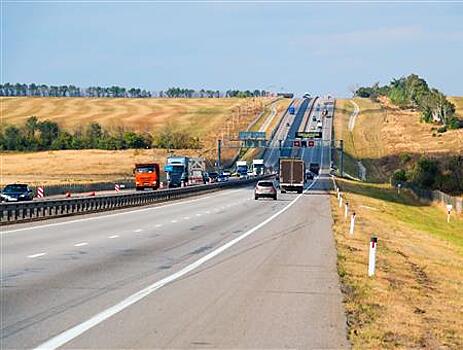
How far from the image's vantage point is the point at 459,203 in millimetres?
69938

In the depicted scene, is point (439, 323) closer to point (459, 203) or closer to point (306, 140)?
point (459, 203)

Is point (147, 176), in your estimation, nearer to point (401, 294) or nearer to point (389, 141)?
point (401, 294)

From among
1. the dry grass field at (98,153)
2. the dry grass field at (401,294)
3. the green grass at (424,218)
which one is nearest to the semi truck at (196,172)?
the dry grass field at (98,153)

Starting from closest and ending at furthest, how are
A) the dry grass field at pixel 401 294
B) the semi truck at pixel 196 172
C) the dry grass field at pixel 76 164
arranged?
the dry grass field at pixel 401 294
the semi truck at pixel 196 172
the dry grass field at pixel 76 164

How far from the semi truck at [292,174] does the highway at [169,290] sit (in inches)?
1819

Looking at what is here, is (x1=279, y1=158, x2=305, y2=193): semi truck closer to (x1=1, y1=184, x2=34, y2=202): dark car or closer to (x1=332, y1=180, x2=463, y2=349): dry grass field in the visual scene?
(x1=1, y1=184, x2=34, y2=202): dark car

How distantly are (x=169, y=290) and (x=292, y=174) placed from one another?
63836 millimetres

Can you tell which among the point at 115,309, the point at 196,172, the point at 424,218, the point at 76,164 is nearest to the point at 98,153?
the point at 76,164

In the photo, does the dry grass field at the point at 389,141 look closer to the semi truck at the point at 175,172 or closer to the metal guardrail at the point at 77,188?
the semi truck at the point at 175,172

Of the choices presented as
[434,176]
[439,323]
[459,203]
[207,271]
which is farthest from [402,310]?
[434,176]

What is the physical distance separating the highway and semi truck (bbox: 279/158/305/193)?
46204mm

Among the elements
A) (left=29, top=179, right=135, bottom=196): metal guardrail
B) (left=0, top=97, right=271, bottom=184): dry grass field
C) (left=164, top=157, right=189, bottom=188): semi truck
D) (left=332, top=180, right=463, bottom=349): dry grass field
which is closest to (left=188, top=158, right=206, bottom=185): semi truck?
(left=164, top=157, right=189, bottom=188): semi truck

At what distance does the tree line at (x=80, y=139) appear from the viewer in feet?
524

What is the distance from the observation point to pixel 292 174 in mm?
79125
